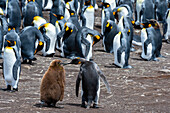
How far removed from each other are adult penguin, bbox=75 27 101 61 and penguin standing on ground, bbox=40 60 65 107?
5.54 m

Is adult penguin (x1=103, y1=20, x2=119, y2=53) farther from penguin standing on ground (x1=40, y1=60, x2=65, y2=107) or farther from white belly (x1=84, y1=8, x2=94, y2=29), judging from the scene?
penguin standing on ground (x1=40, y1=60, x2=65, y2=107)

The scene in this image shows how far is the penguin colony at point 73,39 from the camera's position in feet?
19.8

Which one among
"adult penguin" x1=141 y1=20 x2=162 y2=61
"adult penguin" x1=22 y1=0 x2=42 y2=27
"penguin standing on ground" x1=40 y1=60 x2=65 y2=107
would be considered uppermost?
"adult penguin" x1=22 y1=0 x2=42 y2=27

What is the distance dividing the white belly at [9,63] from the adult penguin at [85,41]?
4.18m

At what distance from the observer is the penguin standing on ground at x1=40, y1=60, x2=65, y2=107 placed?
5637mm

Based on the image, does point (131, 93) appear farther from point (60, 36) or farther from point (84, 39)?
point (60, 36)

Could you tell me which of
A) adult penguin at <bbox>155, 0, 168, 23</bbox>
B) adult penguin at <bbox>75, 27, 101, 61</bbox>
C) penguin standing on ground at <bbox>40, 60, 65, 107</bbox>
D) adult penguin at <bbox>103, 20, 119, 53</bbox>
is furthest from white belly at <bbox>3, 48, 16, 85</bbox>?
adult penguin at <bbox>155, 0, 168, 23</bbox>

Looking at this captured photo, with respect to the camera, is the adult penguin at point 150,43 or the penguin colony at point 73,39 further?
the adult penguin at point 150,43

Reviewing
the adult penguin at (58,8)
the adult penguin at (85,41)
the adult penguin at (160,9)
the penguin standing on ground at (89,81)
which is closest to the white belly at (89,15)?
the adult penguin at (58,8)

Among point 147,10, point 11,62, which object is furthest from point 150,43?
point 11,62

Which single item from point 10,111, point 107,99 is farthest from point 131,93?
point 10,111

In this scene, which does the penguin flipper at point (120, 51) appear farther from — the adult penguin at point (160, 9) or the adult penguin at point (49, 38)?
the adult penguin at point (160, 9)

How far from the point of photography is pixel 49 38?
1191 centimetres

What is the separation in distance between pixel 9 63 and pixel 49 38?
4773 millimetres
